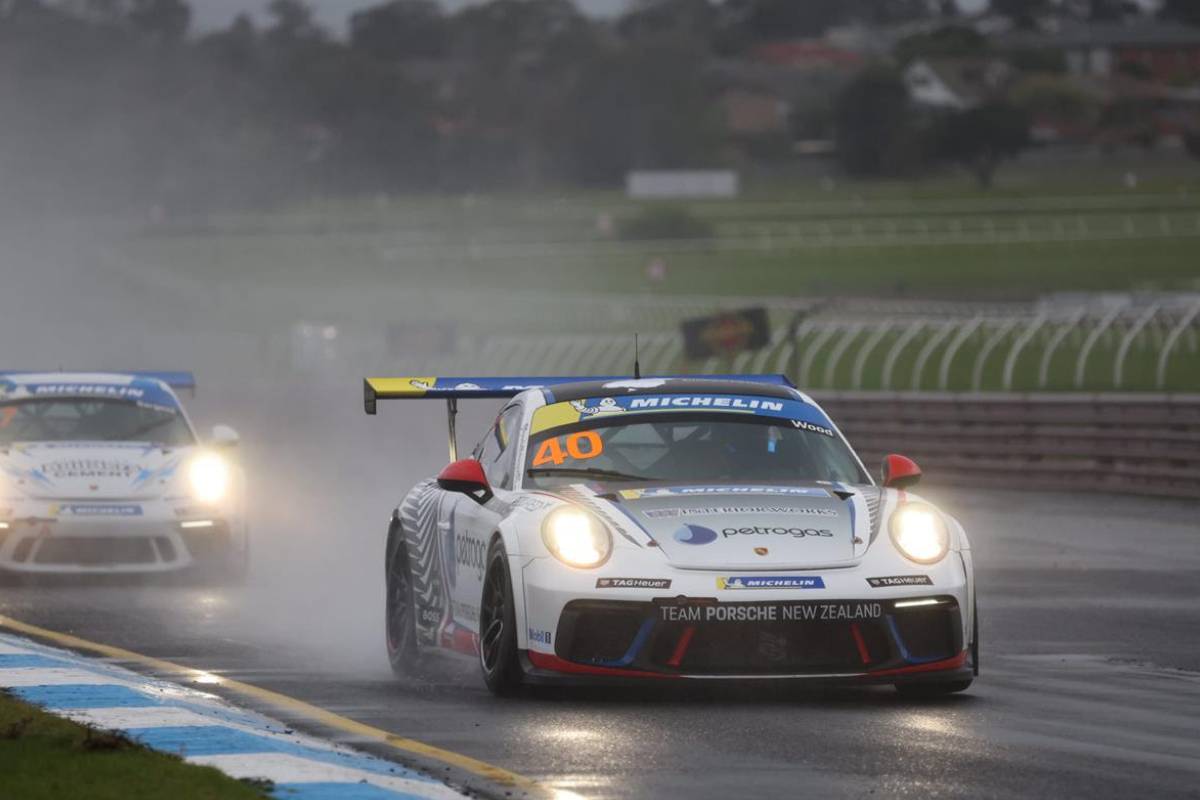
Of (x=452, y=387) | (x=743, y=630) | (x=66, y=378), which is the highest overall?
(x=66, y=378)

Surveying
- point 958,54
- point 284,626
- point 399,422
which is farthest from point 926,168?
point 284,626

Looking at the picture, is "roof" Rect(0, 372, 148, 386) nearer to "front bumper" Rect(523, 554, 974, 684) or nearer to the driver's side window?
the driver's side window

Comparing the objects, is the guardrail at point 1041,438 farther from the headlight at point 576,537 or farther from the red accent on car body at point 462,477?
the headlight at point 576,537

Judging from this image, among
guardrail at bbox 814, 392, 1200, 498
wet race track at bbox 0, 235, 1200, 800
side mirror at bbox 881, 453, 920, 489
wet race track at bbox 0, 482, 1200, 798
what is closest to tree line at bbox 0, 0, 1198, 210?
guardrail at bbox 814, 392, 1200, 498

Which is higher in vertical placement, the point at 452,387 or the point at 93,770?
the point at 452,387

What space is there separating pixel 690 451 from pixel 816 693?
1151mm

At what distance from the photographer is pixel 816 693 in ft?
29.8

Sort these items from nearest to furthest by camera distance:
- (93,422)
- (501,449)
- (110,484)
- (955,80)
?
(501,449)
(110,484)
(93,422)
(955,80)

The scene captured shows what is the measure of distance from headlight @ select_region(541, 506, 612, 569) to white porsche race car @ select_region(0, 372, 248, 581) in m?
6.56

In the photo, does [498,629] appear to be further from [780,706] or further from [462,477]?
[780,706]

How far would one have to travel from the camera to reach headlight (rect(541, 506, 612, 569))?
28.5 ft

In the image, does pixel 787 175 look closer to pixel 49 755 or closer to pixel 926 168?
pixel 926 168

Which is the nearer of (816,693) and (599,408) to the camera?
(816,693)

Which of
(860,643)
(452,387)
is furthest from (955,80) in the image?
(860,643)
